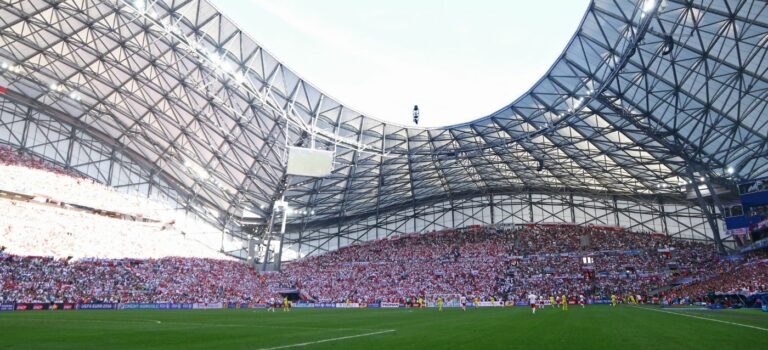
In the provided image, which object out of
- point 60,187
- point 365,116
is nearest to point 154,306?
point 60,187

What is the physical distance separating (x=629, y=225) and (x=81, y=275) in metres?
66.7

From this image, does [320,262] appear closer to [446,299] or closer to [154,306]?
[446,299]

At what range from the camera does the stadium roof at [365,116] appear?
3061 cm

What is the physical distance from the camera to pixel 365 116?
4281cm

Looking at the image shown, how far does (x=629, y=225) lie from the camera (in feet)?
215

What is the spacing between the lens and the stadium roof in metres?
30.6

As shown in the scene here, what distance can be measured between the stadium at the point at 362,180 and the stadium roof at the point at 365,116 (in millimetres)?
206

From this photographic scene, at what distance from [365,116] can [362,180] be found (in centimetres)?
1342

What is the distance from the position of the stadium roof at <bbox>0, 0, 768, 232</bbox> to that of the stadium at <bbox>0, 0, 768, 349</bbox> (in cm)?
21

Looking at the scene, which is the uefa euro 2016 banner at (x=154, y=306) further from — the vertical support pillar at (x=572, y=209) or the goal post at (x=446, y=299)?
the vertical support pillar at (x=572, y=209)

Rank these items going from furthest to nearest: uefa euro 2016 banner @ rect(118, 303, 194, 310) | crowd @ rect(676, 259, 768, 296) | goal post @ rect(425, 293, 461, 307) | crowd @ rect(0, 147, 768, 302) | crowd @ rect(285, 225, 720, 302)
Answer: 1. crowd @ rect(285, 225, 720, 302)
2. goal post @ rect(425, 293, 461, 307)
3. crowd @ rect(0, 147, 768, 302)
4. uefa euro 2016 banner @ rect(118, 303, 194, 310)
5. crowd @ rect(676, 259, 768, 296)

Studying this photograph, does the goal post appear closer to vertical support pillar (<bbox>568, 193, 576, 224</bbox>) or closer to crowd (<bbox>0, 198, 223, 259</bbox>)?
vertical support pillar (<bbox>568, 193, 576, 224</bbox>)

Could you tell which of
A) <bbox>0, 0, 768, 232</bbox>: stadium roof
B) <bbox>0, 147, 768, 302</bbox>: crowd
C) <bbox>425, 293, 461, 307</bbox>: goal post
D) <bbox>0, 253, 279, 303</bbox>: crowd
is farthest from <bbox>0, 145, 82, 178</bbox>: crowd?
<bbox>425, 293, 461, 307</bbox>: goal post

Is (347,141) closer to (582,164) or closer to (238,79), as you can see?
(238,79)
